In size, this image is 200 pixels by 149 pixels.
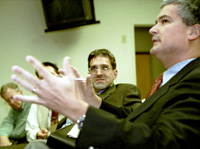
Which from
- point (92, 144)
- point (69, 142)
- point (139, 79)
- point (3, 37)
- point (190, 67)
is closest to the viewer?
point (92, 144)

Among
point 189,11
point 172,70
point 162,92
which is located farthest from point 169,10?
point 162,92

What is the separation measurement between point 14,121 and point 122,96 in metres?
1.71

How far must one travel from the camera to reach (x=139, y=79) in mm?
5320

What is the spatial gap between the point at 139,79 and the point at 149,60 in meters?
0.52

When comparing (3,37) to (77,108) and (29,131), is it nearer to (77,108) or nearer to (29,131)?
(29,131)

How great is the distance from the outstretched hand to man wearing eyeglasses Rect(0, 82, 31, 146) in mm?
2041

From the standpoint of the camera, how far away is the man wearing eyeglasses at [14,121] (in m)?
2.71

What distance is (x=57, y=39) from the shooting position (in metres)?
4.11

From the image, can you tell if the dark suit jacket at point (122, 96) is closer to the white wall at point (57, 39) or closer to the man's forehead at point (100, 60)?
the man's forehead at point (100, 60)

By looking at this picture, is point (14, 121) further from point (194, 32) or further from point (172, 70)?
point (194, 32)

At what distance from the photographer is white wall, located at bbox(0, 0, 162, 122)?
4074 millimetres

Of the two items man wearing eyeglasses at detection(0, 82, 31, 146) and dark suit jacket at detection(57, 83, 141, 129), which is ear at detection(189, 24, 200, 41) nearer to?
dark suit jacket at detection(57, 83, 141, 129)

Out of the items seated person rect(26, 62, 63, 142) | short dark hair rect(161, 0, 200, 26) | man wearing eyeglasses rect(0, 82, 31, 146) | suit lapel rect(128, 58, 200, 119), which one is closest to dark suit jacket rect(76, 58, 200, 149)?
suit lapel rect(128, 58, 200, 119)

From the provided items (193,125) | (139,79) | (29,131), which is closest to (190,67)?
(193,125)
